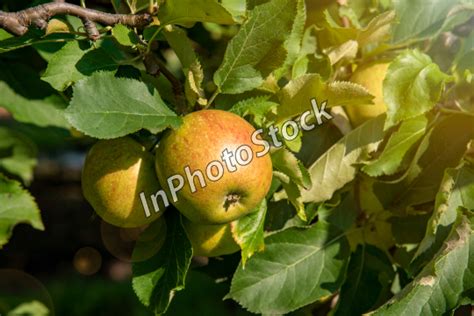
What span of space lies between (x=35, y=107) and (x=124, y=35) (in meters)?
0.63

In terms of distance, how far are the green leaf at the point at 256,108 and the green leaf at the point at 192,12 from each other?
16 centimetres

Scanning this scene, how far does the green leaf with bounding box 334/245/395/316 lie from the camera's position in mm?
1243

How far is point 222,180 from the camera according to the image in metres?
1.00

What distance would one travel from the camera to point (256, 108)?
1092 mm

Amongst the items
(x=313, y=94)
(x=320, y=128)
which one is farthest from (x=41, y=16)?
(x=320, y=128)

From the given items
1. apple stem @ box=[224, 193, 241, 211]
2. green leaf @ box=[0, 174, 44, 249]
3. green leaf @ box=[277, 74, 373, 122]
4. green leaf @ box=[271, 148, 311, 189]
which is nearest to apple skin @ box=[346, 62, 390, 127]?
green leaf @ box=[277, 74, 373, 122]

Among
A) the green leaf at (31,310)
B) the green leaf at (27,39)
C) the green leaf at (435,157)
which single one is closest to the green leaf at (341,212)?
the green leaf at (435,157)

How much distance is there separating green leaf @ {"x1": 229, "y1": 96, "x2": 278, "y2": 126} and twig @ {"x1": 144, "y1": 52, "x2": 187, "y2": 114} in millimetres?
85

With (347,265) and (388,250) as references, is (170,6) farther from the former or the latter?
(388,250)

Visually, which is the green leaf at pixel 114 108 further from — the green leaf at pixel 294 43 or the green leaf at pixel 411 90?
the green leaf at pixel 411 90

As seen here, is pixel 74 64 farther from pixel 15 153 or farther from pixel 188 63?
pixel 15 153

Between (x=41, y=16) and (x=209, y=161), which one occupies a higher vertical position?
(x=41, y=16)

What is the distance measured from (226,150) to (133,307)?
420 centimetres

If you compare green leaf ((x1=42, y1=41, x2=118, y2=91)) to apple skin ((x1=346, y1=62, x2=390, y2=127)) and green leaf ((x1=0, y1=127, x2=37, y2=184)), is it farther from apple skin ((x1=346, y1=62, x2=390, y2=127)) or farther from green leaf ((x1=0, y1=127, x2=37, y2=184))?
green leaf ((x1=0, y1=127, x2=37, y2=184))
